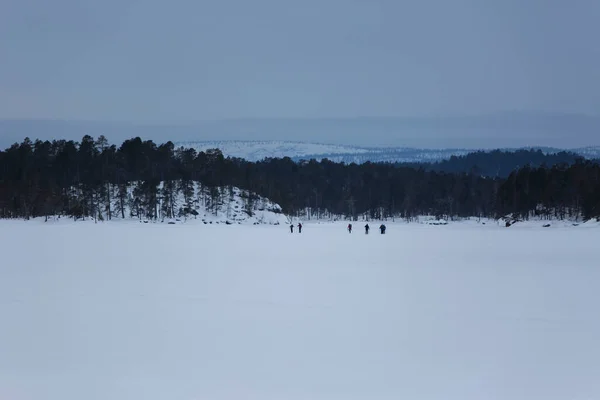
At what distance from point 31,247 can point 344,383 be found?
27047 millimetres

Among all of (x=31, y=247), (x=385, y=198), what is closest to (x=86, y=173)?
(x=385, y=198)

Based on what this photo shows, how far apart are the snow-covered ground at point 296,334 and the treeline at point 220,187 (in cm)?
7192

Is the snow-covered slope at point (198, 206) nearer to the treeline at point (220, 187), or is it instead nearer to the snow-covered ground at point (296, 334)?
the treeline at point (220, 187)

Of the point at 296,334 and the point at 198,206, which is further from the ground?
the point at 296,334

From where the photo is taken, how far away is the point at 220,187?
114 meters

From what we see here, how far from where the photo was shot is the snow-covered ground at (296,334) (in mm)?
8812

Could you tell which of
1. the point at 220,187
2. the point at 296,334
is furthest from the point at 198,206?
the point at 296,334

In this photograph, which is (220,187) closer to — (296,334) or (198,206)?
(198,206)

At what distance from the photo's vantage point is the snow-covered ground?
881cm

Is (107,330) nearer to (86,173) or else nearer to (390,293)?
(390,293)

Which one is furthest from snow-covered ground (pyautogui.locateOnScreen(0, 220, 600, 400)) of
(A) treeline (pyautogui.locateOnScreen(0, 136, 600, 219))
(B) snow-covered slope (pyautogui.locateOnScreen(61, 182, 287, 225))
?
(B) snow-covered slope (pyautogui.locateOnScreen(61, 182, 287, 225))

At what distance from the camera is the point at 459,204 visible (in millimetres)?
138375

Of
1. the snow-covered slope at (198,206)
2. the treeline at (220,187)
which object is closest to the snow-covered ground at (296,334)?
the treeline at (220,187)

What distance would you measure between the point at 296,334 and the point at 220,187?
10350 centimetres
